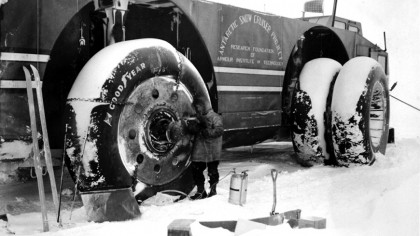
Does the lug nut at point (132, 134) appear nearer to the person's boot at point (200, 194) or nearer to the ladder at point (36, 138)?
the ladder at point (36, 138)

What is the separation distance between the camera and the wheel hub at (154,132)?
4.21 meters

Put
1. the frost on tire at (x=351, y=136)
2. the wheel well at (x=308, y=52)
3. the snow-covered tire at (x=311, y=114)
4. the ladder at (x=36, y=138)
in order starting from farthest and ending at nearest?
the wheel well at (x=308, y=52) < the snow-covered tire at (x=311, y=114) < the frost on tire at (x=351, y=136) < the ladder at (x=36, y=138)

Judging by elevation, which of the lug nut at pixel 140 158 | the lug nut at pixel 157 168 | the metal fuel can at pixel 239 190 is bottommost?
the metal fuel can at pixel 239 190

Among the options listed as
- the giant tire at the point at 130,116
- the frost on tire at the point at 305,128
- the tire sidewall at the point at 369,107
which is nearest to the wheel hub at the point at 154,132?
the giant tire at the point at 130,116

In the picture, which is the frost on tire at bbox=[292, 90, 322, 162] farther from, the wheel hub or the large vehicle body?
the wheel hub

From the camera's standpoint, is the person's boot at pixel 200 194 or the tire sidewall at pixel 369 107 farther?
the tire sidewall at pixel 369 107

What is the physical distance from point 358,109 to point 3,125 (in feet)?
Result: 14.3

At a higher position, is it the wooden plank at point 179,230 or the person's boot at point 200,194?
the wooden plank at point 179,230

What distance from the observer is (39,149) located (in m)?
4.18

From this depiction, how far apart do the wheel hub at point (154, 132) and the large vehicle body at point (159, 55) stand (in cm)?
2

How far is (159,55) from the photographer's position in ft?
14.6

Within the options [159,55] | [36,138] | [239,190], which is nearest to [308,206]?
[239,190]

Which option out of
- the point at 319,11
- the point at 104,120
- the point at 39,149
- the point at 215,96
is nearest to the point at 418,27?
the point at 215,96

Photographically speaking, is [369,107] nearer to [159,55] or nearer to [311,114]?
[311,114]
